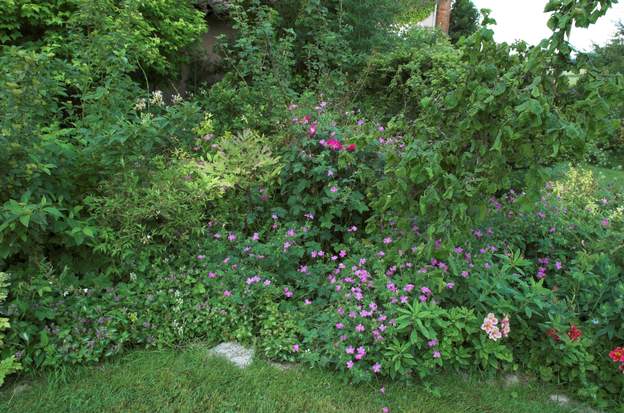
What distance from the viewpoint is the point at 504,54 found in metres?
2.93

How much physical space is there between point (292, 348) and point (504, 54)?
205 centimetres

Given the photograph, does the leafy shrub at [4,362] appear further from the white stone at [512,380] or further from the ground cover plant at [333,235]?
the white stone at [512,380]

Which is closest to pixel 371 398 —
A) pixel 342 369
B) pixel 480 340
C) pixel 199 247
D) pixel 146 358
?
pixel 342 369

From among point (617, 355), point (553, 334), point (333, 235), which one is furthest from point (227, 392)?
point (617, 355)

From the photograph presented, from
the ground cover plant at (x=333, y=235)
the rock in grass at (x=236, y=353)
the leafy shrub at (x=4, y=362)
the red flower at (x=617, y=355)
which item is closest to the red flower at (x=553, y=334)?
the ground cover plant at (x=333, y=235)

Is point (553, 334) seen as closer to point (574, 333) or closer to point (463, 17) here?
point (574, 333)

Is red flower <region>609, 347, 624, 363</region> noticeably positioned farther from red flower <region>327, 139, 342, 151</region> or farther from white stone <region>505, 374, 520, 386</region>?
red flower <region>327, 139, 342, 151</region>

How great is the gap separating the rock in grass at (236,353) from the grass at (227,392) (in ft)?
0.20

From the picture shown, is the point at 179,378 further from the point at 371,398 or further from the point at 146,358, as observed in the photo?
the point at 371,398

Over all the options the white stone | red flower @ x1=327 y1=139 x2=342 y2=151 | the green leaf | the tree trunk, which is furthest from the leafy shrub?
the tree trunk

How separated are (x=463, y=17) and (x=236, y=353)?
18.7m

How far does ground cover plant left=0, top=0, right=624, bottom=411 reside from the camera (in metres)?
2.69

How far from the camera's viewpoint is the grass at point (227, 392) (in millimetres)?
2516

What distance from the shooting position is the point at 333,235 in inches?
150
